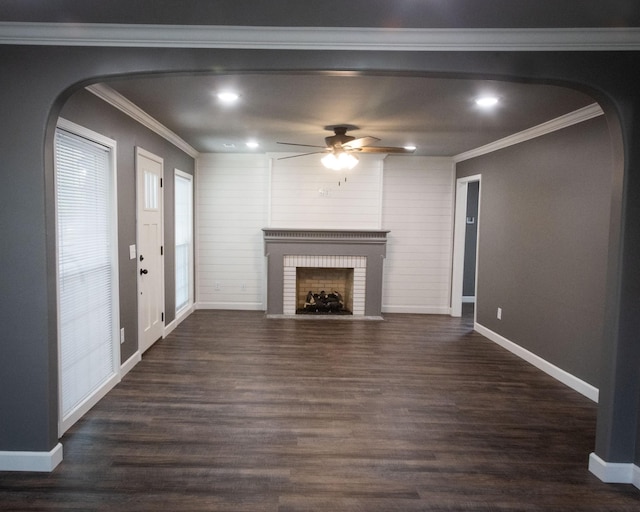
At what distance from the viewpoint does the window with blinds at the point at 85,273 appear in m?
2.98

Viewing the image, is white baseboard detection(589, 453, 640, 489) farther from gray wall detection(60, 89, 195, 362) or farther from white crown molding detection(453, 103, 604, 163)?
gray wall detection(60, 89, 195, 362)

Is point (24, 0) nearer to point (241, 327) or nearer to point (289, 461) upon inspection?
point (289, 461)

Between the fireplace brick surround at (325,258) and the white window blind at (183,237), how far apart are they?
1.15 m

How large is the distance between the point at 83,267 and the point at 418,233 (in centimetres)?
497

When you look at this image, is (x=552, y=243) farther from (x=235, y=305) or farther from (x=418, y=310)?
(x=235, y=305)

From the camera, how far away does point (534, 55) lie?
93.6 inches

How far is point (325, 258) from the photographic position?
22.0 ft

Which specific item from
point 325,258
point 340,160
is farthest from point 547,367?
point 325,258

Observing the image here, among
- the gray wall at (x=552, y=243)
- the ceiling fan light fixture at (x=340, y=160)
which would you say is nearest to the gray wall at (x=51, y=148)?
the gray wall at (x=552, y=243)

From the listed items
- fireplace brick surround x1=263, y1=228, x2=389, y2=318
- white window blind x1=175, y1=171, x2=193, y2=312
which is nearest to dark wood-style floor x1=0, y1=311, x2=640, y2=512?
white window blind x1=175, y1=171, x2=193, y2=312

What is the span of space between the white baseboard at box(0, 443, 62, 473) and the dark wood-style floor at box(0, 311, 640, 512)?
0.23ft

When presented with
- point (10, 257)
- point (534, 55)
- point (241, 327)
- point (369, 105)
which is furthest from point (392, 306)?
point (10, 257)

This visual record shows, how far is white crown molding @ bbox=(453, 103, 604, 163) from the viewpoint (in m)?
3.78

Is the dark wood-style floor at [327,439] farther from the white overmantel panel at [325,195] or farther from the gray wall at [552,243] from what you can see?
the white overmantel panel at [325,195]
